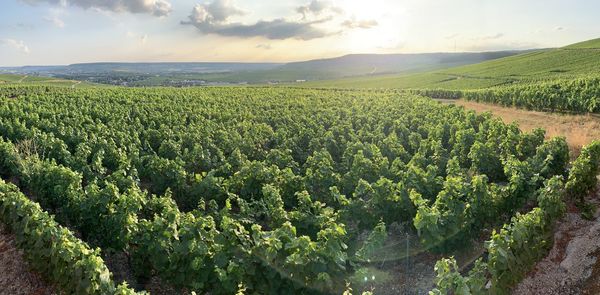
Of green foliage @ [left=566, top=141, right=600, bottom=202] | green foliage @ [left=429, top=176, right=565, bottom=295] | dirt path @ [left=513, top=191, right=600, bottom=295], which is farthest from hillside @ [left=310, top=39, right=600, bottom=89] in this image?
green foliage @ [left=429, top=176, right=565, bottom=295]

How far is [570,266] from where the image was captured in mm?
9867

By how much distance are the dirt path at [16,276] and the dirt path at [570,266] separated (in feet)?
35.5

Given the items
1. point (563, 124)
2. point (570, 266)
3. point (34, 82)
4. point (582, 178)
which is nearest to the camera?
point (570, 266)

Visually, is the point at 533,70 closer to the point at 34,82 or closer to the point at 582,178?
the point at 582,178

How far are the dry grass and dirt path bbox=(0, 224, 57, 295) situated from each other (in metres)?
21.4

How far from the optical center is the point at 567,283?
934cm

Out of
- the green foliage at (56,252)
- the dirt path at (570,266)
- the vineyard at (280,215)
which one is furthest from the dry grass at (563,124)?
the green foliage at (56,252)

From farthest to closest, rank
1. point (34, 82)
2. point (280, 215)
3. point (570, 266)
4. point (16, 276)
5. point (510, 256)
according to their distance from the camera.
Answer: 1. point (34, 82)
2. point (280, 215)
3. point (16, 276)
4. point (570, 266)
5. point (510, 256)

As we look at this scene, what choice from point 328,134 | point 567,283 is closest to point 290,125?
point 328,134

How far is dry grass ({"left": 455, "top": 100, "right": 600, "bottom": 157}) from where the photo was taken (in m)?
22.6

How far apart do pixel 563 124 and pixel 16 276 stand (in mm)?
31601

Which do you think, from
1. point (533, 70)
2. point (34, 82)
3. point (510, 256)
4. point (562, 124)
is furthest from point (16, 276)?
point (34, 82)

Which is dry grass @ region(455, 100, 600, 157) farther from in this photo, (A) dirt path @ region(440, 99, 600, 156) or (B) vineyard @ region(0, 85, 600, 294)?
(B) vineyard @ region(0, 85, 600, 294)

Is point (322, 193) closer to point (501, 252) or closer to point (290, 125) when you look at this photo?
point (501, 252)
